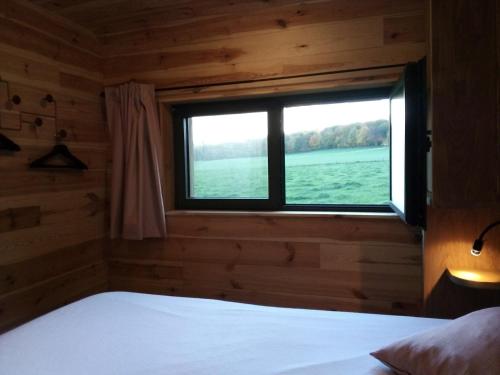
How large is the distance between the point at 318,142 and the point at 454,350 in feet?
5.09

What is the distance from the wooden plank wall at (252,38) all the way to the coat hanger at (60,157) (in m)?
0.65

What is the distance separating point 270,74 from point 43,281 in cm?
192

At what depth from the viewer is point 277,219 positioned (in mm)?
2115

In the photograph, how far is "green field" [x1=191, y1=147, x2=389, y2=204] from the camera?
6.94ft

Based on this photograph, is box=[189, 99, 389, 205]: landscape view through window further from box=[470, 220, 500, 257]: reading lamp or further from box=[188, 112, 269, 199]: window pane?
box=[470, 220, 500, 257]: reading lamp

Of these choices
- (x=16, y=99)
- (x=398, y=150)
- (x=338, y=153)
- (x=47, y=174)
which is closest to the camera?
(x=398, y=150)

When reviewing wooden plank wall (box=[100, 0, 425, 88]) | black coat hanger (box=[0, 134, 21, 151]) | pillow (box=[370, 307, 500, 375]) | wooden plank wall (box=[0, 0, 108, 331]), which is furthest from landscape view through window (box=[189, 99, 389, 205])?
pillow (box=[370, 307, 500, 375])

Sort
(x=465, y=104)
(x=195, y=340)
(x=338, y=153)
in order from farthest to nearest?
(x=338, y=153), (x=465, y=104), (x=195, y=340)

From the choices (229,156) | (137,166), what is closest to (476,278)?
(229,156)

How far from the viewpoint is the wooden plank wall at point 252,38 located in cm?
186

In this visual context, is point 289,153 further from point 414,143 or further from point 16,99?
point 16,99

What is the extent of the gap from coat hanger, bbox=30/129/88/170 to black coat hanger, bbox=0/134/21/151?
0.52ft

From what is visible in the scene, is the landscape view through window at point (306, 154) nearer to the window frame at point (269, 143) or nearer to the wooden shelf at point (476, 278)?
the window frame at point (269, 143)

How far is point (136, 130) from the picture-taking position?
7.46 feet
